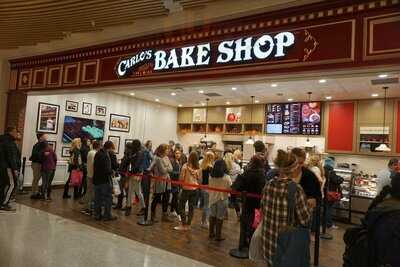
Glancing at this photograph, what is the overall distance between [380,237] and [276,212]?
119 centimetres

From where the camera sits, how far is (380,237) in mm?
1827

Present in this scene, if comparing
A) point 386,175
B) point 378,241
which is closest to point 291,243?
point 378,241

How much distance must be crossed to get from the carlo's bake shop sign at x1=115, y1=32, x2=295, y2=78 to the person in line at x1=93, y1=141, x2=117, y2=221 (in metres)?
1.55

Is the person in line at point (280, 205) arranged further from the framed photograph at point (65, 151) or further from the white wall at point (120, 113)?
the framed photograph at point (65, 151)

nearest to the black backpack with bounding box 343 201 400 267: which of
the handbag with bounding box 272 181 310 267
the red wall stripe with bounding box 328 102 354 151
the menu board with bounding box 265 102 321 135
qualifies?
the handbag with bounding box 272 181 310 267

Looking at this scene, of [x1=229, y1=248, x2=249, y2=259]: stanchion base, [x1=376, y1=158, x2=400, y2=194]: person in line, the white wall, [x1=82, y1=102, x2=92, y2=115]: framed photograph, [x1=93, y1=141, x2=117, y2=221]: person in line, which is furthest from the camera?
[x1=82, y1=102, x2=92, y2=115]: framed photograph

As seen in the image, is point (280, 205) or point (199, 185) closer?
point (280, 205)

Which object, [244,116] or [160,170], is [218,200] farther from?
[244,116]

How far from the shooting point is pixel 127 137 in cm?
1134

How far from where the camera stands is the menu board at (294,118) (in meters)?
9.57

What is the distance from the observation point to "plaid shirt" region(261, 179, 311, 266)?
9.55 ft

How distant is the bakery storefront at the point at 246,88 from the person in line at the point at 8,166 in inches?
62.0

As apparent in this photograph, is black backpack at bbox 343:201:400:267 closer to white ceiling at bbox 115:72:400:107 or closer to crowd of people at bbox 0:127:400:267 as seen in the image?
crowd of people at bbox 0:127:400:267

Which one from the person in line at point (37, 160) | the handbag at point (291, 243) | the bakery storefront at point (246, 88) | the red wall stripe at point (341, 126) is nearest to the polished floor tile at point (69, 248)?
the handbag at point (291, 243)
